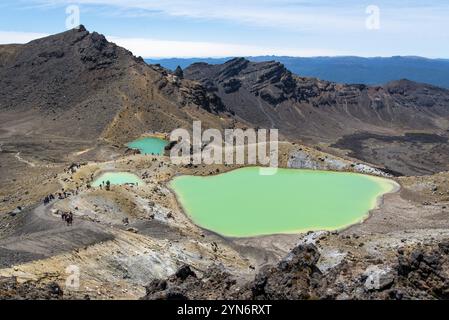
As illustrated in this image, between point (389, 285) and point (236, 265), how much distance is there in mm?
17364

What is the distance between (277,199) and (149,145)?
187 ft

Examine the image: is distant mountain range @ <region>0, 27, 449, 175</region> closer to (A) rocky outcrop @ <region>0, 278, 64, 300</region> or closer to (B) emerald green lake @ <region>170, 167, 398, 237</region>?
(B) emerald green lake @ <region>170, 167, 398, 237</region>

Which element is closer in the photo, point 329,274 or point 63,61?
point 329,274

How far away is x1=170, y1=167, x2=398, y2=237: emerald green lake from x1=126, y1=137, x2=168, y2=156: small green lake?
38.7m

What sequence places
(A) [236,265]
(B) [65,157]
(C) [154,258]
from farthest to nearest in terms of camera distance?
(B) [65,157], (A) [236,265], (C) [154,258]

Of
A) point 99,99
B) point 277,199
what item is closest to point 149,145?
point 99,99

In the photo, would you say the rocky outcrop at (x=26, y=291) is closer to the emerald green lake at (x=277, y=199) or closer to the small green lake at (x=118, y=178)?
the emerald green lake at (x=277, y=199)

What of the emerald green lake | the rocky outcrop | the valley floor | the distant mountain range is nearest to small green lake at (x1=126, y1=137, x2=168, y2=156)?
the distant mountain range

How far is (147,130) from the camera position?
112688 mm

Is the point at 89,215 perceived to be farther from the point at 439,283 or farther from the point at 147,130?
the point at 147,130

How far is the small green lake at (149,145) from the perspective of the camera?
316ft

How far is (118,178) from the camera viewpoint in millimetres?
58062
